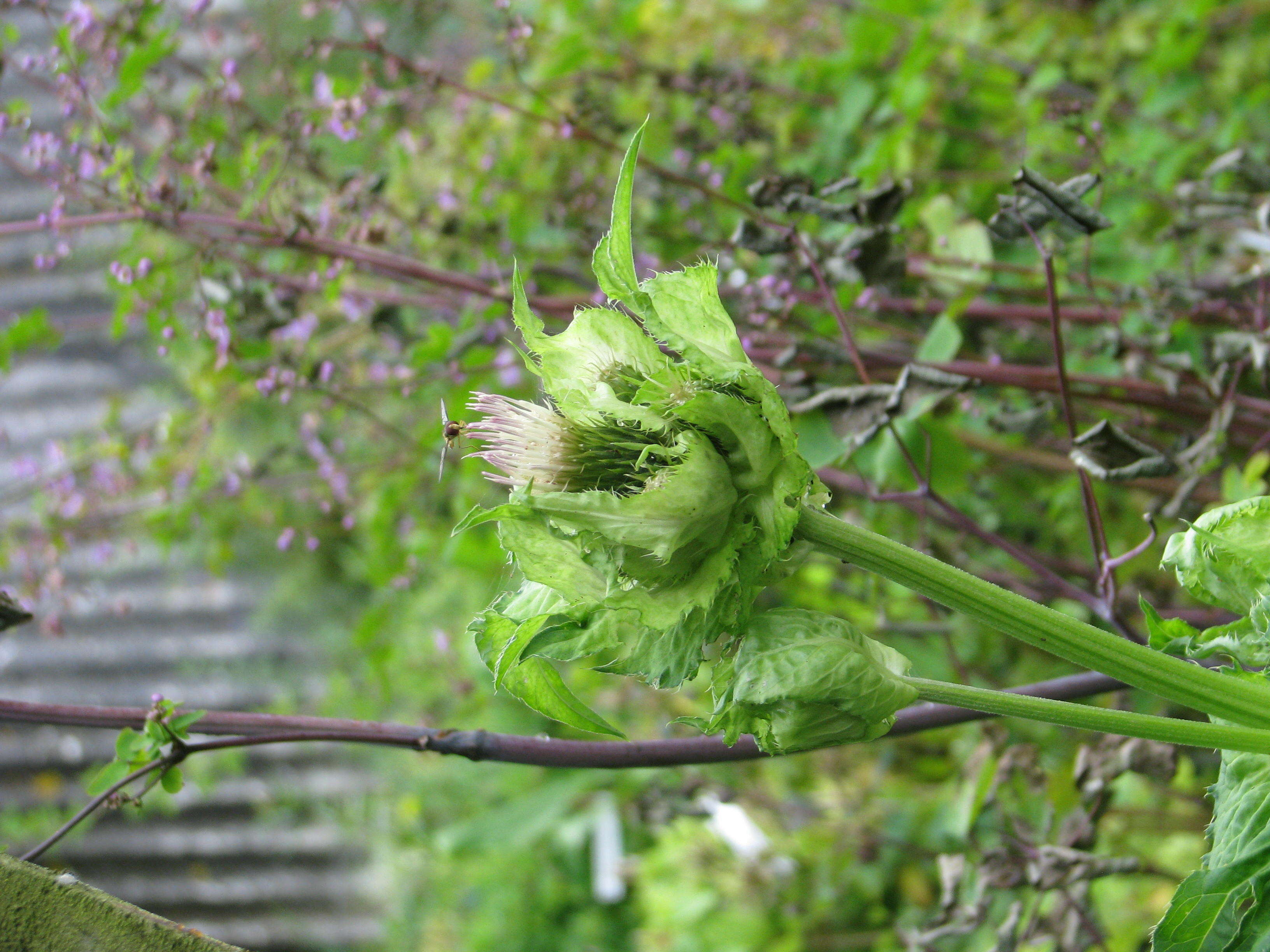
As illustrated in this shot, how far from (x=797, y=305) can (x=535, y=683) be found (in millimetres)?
1112

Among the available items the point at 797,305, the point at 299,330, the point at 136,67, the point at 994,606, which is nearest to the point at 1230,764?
the point at 994,606

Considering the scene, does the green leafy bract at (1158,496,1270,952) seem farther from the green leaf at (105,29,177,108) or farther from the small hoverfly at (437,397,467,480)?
the green leaf at (105,29,177,108)

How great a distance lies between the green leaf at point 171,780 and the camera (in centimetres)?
73

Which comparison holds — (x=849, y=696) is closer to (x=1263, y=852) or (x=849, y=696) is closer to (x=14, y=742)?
(x=1263, y=852)

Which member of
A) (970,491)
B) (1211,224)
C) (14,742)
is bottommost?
(14,742)

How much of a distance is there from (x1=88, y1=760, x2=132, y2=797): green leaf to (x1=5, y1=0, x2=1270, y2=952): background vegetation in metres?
0.67

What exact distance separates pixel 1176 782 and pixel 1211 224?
114 cm

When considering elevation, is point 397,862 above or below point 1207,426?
below

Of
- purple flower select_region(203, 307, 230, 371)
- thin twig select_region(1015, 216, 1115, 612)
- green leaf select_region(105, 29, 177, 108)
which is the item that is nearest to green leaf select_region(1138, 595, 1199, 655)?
thin twig select_region(1015, 216, 1115, 612)

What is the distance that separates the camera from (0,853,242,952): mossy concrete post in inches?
25.2

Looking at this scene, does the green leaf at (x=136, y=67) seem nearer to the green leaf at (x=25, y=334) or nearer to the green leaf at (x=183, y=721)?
the green leaf at (x=25, y=334)

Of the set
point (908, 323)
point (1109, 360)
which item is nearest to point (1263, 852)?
point (1109, 360)

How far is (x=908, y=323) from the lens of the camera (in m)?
1.79

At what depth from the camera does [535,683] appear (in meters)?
0.62
